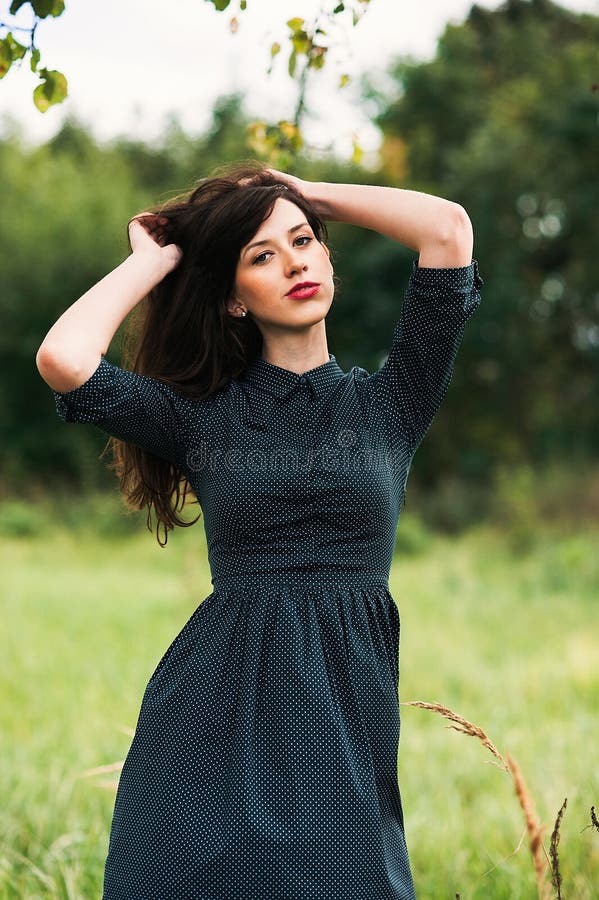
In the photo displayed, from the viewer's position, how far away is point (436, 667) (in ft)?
21.6

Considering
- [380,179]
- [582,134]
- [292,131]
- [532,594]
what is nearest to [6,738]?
[292,131]

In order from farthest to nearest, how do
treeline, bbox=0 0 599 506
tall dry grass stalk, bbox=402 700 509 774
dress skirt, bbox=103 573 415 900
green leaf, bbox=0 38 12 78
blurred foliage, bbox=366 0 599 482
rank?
treeline, bbox=0 0 599 506 → blurred foliage, bbox=366 0 599 482 → green leaf, bbox=0 38 12 78 → dress skirt, bbox=103 573 415 900 → tall dry grass stalk, bbox=402 700 509 774

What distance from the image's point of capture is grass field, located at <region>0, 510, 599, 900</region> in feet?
10.8

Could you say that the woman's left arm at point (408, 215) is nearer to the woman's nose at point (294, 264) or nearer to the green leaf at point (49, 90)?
the woman's nose at point (294, 264)

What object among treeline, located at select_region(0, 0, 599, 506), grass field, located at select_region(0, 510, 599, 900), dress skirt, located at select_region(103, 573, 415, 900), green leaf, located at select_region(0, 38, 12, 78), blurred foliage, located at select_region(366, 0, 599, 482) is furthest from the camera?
treeline, located at select_region(0, 0, 599, 506)

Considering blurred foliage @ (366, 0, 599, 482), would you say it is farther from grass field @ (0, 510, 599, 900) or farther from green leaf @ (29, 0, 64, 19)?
green leaf @ (29, 0, 64, 19)

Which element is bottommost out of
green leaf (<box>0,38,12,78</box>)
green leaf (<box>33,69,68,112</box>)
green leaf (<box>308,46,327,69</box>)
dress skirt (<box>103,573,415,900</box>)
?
dress skirt (<box>103,573,415,900</box>)

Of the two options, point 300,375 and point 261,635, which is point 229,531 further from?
point 300,375

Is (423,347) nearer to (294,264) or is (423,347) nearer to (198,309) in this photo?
(294,264)

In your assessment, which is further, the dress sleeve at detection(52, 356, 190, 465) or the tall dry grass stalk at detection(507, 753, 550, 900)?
the dress sleeve at detection(52, 356, 190, 465)

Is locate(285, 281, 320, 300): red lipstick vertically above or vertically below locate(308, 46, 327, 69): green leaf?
below

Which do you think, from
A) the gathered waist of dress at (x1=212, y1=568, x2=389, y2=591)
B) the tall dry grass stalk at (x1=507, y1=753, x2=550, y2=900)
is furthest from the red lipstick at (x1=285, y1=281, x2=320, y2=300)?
the tall dry grass stalk at (x1=507, y1=753, x2=550, y2=900)

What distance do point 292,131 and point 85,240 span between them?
53.4 ft

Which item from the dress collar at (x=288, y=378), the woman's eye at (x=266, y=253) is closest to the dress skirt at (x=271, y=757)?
the dress collar at (x=288, y=378)
